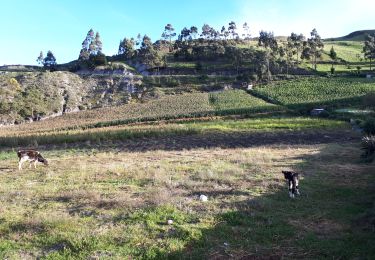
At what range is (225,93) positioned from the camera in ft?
352

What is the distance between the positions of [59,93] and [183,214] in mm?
108199

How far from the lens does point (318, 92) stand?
9781 cm

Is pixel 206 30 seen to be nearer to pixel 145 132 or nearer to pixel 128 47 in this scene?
pixel 128 47

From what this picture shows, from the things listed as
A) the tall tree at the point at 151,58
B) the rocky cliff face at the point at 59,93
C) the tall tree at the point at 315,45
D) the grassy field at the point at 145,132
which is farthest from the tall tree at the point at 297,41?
the grassy field at the point at 145,132

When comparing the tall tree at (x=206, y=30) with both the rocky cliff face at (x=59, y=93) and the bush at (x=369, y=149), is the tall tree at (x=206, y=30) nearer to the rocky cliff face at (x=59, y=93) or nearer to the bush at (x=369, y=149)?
the rocky cliff face at (x=59, y=93)

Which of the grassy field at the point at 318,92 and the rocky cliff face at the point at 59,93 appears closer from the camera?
the grassy field at the point at 318,92

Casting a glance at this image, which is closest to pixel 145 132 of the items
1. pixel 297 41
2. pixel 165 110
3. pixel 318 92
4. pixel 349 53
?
pixel 165 110

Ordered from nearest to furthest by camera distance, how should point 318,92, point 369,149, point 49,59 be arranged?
1. point 369,149
2. point 318,92
3. point 49,59

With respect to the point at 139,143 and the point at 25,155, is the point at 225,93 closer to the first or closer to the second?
the point at 139,143

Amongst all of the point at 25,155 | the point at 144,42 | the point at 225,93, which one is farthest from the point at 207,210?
the point at 144,42

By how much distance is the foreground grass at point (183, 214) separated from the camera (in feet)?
39.4

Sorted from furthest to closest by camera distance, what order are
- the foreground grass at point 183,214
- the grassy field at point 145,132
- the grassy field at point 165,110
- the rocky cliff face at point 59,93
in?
the rocky cliff face at point 59,93
the grassy field at point 165,110
the grassy field at point 145,132
the foreground grass at point 183,214

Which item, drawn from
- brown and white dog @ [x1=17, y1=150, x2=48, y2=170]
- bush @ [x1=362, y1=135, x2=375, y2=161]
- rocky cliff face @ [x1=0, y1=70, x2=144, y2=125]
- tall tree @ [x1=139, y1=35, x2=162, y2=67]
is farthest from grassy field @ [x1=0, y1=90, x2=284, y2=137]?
bush @ [x1=362, y1=135, x2=375, y2=161]

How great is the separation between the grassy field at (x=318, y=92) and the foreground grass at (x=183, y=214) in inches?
2492
